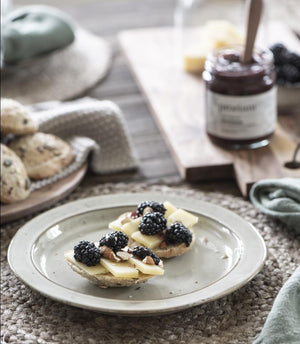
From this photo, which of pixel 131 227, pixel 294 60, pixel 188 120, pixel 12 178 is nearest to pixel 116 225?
pixel 131 227

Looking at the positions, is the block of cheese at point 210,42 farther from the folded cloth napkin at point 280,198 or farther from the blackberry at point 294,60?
the folded cloth napkin at point 280,198

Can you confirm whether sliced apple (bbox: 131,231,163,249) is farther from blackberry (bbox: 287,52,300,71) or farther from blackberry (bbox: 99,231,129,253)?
blackberry (bbox: 287,52,300,71)

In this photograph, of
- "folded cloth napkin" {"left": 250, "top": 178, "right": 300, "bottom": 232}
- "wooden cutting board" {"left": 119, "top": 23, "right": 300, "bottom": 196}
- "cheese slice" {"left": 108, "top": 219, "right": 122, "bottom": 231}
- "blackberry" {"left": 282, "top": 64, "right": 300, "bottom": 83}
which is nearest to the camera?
"cheese slice" {"left": 108, "top": 219, "right": 122, "bottom": 231}

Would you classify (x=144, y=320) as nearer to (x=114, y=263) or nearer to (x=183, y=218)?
(x=114, y=263)

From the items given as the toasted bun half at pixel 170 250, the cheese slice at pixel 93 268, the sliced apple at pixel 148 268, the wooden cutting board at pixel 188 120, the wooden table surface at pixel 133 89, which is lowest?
the wooden table surface at pixel 133 89

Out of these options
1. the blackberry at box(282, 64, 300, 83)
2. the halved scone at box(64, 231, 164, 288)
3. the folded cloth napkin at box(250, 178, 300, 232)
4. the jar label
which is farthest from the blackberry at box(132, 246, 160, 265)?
the blackberry at box(282, 64, 300, 83)

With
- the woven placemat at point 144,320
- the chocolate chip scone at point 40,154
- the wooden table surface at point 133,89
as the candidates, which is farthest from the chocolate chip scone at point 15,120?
the woven placemat at point 144,320

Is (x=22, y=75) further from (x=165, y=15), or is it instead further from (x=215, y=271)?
(x=215, y=271)
